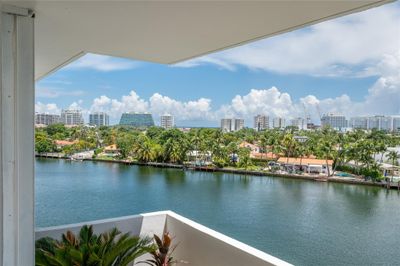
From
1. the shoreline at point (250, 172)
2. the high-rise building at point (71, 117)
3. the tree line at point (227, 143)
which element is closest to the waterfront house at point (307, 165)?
the tree line at point (227, 143)

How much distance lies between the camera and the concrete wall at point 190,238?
2.32m

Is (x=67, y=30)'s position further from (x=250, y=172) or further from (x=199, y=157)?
(x=199, y=157)

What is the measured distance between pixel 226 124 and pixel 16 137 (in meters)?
36.6

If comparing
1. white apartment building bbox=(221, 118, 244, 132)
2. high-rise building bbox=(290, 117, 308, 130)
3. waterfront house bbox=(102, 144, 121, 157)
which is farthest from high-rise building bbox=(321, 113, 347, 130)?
waterfront house bbox=(102, 144, 121, 157)

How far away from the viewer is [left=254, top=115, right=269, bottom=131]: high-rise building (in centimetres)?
3653

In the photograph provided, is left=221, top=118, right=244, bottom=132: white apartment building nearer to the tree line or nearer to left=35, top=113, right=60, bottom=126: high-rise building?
the tree line

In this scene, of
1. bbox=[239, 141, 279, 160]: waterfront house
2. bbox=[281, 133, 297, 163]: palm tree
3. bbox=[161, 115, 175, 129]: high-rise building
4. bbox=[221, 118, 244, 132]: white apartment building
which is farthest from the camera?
bbox=[161, 115, 175, 129]: high-rise building

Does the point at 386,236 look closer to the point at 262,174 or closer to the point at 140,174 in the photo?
the point at 262,174

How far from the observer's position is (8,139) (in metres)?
1.48

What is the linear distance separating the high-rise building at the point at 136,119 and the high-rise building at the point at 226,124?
9383 mm

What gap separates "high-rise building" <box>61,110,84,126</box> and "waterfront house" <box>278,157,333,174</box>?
2482 centimetres

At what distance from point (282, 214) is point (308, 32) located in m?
23.4

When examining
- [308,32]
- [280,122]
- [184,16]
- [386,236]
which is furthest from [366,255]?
[308,32]

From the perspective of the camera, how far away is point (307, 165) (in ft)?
88.6
